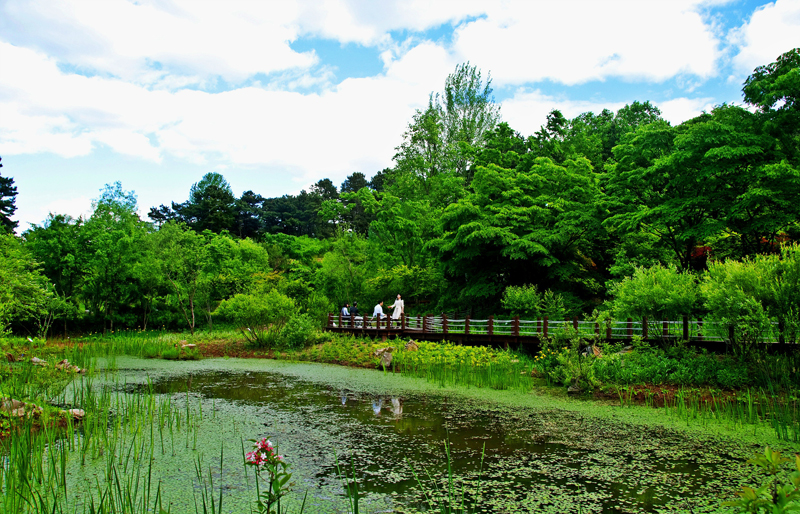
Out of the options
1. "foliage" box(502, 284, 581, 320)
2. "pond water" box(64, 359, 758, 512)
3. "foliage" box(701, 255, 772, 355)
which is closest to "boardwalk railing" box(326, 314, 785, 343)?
"foliage" box(701, 255, 772, 355)

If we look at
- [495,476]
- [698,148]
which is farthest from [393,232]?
[495,476]

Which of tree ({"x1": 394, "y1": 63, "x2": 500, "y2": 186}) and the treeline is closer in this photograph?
the treeline

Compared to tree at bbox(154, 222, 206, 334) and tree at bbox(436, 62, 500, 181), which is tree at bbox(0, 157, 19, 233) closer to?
tree at bbox(154, 222, 206, 334)

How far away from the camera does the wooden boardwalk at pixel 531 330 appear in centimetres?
1223

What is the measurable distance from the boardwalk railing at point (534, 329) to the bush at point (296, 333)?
258 centimetres

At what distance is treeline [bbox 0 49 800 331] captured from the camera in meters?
16.0

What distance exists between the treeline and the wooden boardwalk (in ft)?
5.43

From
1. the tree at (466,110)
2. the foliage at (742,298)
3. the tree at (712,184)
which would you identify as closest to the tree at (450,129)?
the tree at (466,110)

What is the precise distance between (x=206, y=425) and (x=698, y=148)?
16.8m

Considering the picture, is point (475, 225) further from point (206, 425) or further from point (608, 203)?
point (206, 425)

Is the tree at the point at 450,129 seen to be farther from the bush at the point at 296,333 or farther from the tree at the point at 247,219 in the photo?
the tree at the point at 247,219

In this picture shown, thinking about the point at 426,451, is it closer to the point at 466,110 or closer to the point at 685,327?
the point at 685,327

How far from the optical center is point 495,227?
20906 mm

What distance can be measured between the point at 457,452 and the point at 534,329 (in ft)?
35.7
